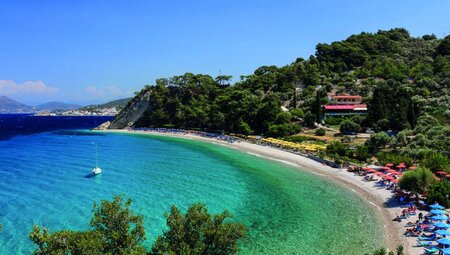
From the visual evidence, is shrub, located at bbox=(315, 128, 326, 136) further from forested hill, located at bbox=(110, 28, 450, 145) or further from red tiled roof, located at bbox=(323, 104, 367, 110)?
red tiled roof, located at bbox=(323, 104, 367, 110)

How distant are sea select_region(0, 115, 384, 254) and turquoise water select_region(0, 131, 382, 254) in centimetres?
8

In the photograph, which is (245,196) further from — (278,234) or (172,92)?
(172,92)

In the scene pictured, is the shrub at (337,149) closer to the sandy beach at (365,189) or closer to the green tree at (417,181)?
the sandy beach at (365,189)

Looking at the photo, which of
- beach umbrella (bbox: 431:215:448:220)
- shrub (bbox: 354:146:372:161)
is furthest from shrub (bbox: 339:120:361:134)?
beach umbrella (bbox: 431:215:448:220)

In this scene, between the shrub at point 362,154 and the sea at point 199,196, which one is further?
the shrub at point 362,154

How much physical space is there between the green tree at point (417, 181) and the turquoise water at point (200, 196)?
5.49 m

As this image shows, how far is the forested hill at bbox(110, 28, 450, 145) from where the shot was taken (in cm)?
7606

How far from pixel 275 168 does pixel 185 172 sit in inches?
570

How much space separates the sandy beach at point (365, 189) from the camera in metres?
27.6

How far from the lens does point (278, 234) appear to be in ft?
97.7

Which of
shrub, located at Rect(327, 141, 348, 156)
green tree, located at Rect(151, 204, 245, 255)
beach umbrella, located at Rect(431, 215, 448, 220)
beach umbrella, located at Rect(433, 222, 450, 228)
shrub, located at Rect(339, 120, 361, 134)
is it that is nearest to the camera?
green tree, located at Rect(151, 204, 245, 255)

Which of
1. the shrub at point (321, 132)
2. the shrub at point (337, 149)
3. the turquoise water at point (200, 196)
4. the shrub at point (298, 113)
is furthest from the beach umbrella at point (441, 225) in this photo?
the shrub at point (298, 113)

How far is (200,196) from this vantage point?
138 feet

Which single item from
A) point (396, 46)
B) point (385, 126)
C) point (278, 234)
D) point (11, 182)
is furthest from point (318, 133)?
point (396, 46)
